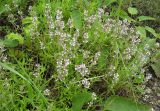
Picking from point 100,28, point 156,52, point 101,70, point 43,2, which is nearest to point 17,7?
point 43,2

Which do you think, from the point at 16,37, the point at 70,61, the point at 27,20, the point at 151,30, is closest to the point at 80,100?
the point at 70,61

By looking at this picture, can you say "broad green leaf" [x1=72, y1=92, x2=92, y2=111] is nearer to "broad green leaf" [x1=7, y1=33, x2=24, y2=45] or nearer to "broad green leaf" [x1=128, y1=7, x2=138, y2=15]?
"broad green leaf" [x1=7, y1=33, x2=24, y2=45]

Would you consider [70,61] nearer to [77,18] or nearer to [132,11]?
[77,18]

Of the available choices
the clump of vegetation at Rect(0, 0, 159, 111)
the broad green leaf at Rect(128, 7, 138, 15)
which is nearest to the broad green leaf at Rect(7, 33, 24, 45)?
the clump of vegetation at Rect(0, 0, 159, 111)

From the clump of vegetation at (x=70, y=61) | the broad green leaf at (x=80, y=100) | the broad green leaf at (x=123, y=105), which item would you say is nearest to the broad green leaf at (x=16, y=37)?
the clump of vegetation at (x=70, y=61)

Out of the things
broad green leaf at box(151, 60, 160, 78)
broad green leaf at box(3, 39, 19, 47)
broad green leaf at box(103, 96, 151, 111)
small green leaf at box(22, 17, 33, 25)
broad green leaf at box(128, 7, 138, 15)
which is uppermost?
small green leaf at box(22, 17, 33, 25)

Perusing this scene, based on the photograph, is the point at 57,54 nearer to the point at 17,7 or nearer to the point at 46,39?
the point at 46,39

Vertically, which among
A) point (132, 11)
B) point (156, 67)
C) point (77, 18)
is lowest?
point (156, 67)
